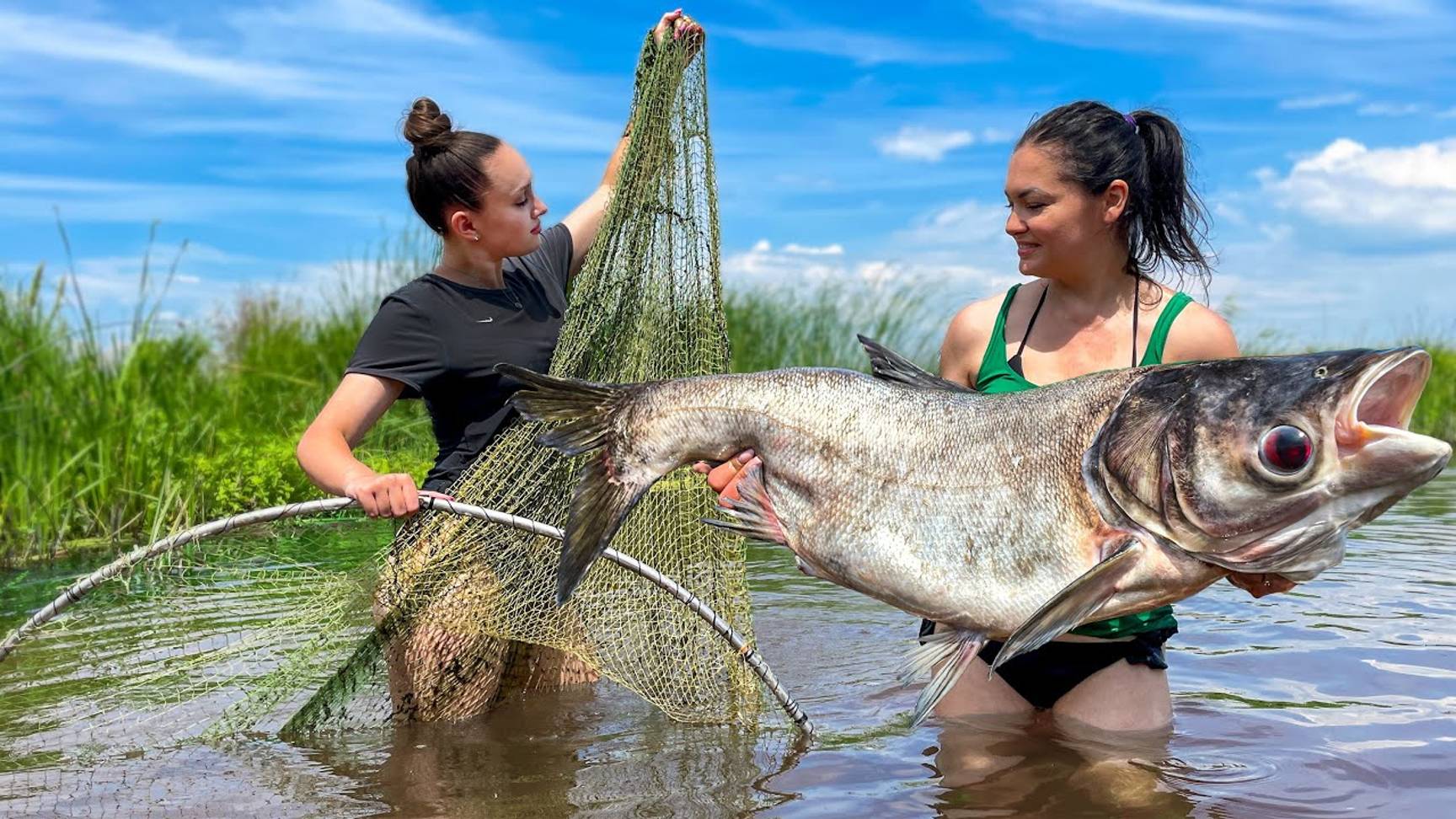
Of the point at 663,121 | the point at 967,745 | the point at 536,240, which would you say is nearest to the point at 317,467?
the point at 536,240

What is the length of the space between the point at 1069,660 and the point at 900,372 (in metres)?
1.09

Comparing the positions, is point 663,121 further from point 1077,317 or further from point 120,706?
point 120,706

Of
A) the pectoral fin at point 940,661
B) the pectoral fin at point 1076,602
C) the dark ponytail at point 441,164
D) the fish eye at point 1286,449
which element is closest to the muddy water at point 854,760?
the pectoral fin at point 940,661

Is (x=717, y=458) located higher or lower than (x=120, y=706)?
higher

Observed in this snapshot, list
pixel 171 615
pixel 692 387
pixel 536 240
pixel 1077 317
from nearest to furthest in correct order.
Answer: pixel 692 387 → pixel 1077 317 → pixel 536 240 → pixel 171 615

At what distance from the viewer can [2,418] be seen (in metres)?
8.09

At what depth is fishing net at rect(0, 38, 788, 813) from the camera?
170 inches

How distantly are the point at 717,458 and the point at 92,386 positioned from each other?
663cm

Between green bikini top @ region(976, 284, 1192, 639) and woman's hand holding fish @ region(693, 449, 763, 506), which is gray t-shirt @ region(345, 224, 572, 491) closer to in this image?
woman's hand holding fish @ region(693, 449, 763, 506)

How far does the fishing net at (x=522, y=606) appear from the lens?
4.33 meters

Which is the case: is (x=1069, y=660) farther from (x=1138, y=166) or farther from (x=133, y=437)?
(x=133, y=437)

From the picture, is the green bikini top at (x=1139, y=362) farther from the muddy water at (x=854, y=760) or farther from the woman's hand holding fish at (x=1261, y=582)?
the woman's hand holding fish at (x=1261, y=582)

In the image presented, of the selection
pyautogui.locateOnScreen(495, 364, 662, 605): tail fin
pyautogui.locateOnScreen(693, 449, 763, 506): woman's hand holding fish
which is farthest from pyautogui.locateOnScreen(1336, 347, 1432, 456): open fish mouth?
pyautogui.locateOnScreen(495, 364, 662, 605): tail fin

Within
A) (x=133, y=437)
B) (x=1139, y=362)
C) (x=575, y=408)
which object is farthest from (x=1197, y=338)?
(x=133, y=437)
